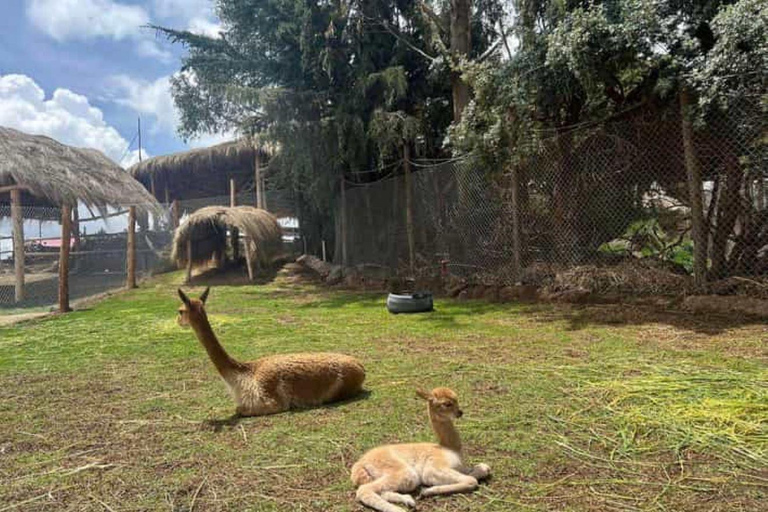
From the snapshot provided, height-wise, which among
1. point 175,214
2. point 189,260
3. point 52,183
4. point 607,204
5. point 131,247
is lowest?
point 189,260

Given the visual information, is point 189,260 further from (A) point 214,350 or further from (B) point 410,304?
(A) point 214,350

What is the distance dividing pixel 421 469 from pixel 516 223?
594 cm

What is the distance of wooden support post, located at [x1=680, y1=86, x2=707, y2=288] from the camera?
554cm

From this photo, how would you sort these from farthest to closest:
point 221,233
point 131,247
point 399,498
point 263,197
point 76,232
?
point 263,197, point 76,232, point 221,233, point 131,247, point 399,498

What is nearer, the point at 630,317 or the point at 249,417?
the point at 249,417

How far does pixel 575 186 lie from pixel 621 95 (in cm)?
133

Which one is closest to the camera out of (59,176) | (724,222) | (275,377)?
(275,377)

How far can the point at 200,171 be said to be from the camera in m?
21.6

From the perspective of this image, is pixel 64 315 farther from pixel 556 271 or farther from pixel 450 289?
pixel 556 271

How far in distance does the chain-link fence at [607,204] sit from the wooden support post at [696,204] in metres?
0.02

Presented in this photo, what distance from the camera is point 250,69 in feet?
42.0

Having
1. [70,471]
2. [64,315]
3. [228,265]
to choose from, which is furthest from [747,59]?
[228,265]

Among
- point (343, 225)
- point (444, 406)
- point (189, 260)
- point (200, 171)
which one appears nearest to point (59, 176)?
point (189, 260)

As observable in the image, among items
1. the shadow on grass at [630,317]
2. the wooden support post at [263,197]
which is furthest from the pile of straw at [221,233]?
the shadow on grass at [630,317]
